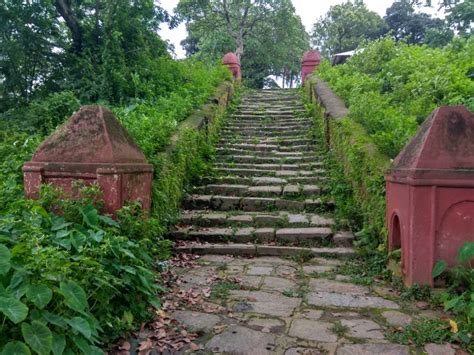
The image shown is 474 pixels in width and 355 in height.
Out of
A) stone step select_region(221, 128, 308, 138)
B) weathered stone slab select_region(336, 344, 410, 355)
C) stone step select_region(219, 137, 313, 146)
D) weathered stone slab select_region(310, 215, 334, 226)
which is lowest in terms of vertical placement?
weathered stone slab select_region(336, 344, 410, 355)

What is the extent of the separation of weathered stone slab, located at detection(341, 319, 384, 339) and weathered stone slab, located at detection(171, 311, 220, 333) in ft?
2.99

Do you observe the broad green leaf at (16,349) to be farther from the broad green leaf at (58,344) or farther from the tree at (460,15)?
the tree at (460,15)

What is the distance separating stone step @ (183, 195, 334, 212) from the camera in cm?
550

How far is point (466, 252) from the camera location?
2.97 meters

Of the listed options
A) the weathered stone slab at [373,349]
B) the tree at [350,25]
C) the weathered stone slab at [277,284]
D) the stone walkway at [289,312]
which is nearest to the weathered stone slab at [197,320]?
the stone walkway at [289,312]

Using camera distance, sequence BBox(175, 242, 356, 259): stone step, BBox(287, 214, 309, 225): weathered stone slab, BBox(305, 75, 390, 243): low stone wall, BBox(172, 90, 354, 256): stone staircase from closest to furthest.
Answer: BBox(305, 75, 390, 243): low stone wall
BBox(175, 242, 356, 259): stone step
BBox(172, 90, 354, 256): stone staircase
BBox(287, 214, 309, 225): weathered stone slab

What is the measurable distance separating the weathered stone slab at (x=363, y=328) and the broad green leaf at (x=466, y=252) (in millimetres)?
837

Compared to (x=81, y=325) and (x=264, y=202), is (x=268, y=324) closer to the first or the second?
(x=81, y=325)

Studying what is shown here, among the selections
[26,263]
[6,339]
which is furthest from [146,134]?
[6,339]

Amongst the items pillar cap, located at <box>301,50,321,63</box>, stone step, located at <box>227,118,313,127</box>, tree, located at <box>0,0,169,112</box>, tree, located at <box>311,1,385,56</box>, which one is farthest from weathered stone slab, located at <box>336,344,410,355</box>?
tree, located at <box>311,1,385,56</box>

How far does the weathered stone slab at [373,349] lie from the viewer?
2410 millimetres

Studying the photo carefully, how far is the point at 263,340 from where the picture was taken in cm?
257

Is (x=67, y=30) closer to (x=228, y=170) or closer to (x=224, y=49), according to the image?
(x=228, y=170)

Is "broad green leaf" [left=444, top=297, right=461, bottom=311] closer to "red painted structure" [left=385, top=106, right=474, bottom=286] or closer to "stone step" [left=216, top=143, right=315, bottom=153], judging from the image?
"red painted structure" [left=385, top=106, right=474, bottom=286]
